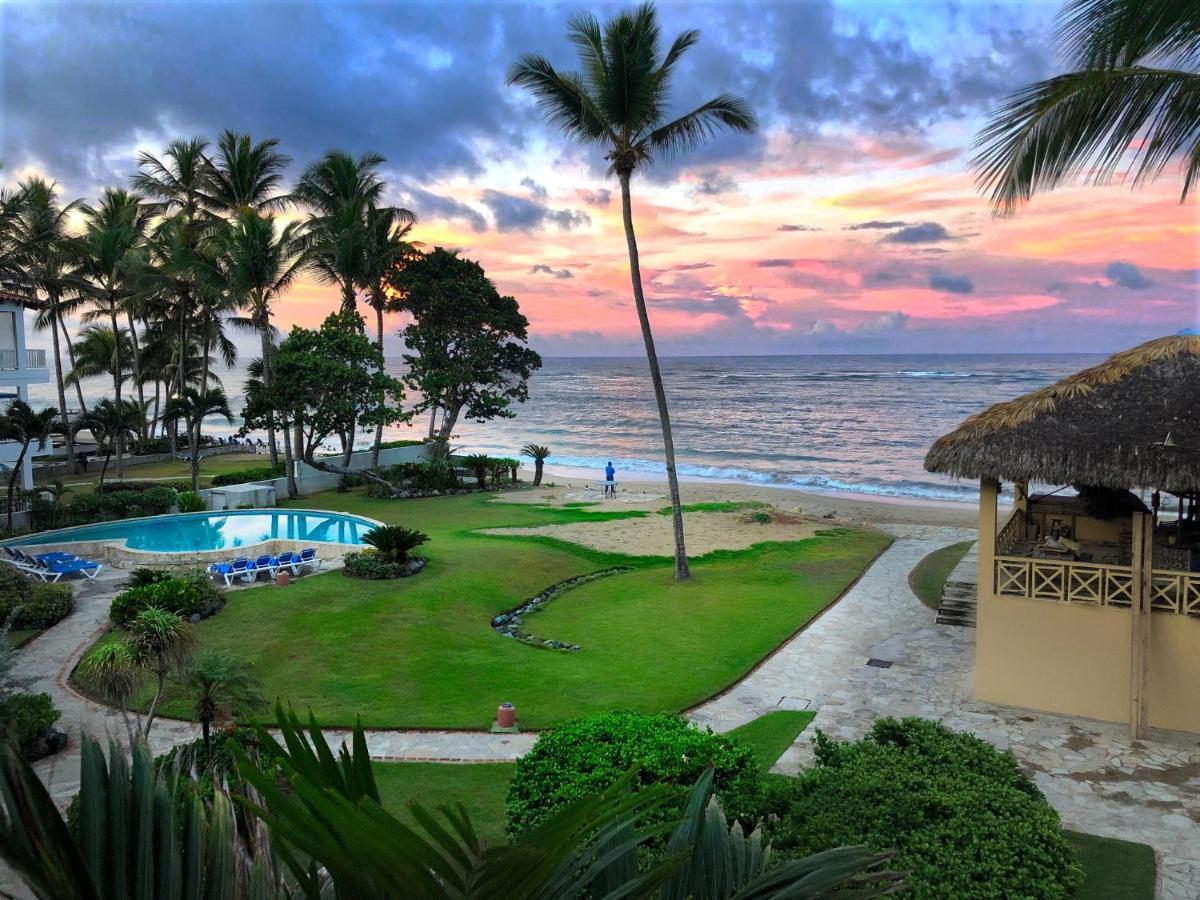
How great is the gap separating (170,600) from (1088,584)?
1352 centimetres

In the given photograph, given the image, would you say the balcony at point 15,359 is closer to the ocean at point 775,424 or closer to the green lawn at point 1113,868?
the ocean at point 775,424

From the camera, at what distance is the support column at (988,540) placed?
430 inches

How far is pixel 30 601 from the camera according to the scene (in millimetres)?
13961

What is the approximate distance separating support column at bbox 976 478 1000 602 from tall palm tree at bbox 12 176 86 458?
28244mm

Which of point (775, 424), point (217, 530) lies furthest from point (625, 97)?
point (775, 424)

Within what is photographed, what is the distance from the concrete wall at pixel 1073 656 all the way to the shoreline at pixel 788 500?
15934mm

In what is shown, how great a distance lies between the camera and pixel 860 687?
1150 centimetres

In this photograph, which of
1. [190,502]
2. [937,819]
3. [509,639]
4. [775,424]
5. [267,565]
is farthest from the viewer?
[775,424]

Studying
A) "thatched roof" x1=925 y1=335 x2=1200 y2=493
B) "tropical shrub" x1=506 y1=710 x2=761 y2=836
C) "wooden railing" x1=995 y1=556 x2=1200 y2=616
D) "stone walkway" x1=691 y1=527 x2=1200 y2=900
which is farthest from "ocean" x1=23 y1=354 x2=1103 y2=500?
"tropical shrub" x1=506 y1=710 x2=761 y2=836

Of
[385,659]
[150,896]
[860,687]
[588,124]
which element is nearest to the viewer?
[150,896]

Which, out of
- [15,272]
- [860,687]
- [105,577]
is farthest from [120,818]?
[15,272]

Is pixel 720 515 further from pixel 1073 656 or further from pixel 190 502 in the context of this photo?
pixel 1073 656

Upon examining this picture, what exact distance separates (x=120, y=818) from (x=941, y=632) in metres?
14.2

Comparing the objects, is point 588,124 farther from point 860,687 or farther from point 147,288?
point 147,288
